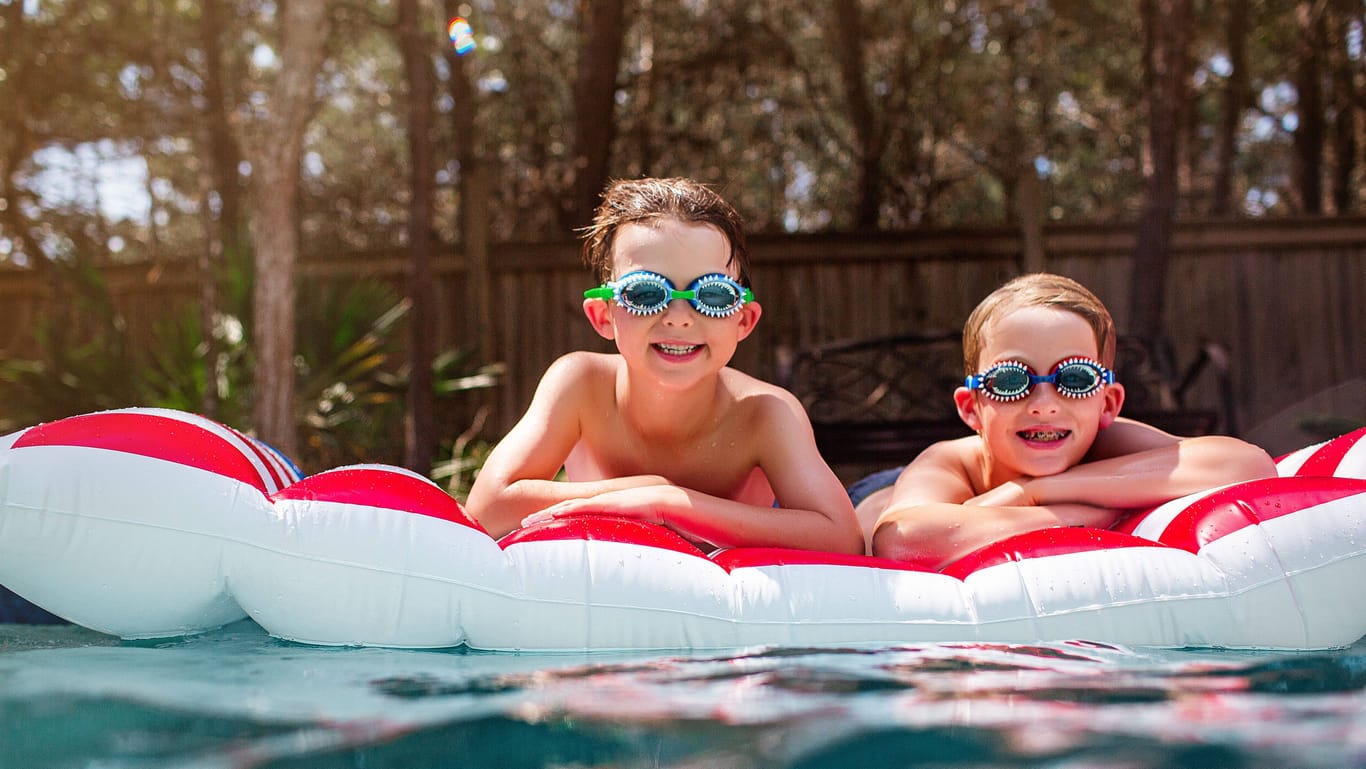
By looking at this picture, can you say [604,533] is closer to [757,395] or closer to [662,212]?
[757,395]

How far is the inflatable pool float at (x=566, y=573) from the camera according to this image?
2078 mm

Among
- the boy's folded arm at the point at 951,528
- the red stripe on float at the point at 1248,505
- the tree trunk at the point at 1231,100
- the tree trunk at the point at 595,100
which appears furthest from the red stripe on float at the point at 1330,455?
the tree trunk at the point at 1231,100

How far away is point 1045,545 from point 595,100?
7217 mm

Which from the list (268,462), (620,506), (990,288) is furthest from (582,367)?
(990,288)

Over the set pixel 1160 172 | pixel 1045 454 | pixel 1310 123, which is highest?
pixel 1310 123

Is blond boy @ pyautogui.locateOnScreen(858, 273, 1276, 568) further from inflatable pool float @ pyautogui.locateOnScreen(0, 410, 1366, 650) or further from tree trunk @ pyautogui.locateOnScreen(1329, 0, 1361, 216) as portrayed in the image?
tree trunk @ pyautogui.locateOnScreen(1329, 0, 1361, 216)

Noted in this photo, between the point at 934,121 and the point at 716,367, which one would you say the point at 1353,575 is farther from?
the point at 934,121

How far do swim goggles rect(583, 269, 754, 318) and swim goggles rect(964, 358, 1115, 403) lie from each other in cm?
67

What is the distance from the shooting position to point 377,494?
221 centimetres

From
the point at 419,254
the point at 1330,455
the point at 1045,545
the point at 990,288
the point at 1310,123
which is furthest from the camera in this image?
the point at 1310,123

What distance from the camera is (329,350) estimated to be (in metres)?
7.32

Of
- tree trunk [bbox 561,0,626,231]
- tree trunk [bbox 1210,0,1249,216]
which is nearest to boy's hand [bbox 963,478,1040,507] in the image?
tree trunk [bbox 561,0,626,231]

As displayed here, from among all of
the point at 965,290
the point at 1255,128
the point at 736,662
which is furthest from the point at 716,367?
the point at 1255,128

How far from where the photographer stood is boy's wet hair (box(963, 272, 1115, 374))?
2680 millimetres
